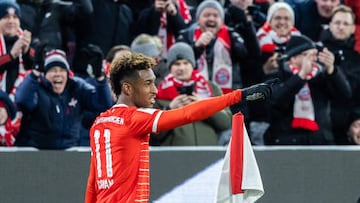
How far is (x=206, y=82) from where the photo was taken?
31.4 ft

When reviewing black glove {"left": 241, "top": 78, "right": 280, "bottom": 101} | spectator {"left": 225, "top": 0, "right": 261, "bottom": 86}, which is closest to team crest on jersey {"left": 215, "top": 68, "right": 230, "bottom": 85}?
spectator {"left": 225, "top": 0, "right": 261, "bottom": 86}

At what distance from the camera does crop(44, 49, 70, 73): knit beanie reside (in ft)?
31.4

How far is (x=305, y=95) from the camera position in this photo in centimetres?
973

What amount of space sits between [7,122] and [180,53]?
Result: 1.80 metres

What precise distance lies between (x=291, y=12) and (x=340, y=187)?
2.76 m

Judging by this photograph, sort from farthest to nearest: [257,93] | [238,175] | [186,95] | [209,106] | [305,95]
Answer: [305,95] < [186,95] < [238,175] < [209,106] < [257,93]

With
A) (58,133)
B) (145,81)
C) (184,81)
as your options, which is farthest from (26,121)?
(145,81)

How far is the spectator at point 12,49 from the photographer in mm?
9828

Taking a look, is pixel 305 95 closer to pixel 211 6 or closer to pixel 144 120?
pixel 211 6

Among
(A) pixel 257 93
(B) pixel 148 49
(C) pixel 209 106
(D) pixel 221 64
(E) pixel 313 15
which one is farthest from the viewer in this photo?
(E) pixel 313 15

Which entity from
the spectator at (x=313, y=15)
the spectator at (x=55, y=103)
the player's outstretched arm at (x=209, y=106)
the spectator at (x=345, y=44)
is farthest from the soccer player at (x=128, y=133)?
the spectator at (x=313, y=15)

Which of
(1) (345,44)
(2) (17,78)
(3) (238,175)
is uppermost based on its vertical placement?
(1) (345,44)

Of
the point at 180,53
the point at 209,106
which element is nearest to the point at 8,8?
the point at 180,53

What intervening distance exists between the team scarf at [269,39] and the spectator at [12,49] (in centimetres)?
242
